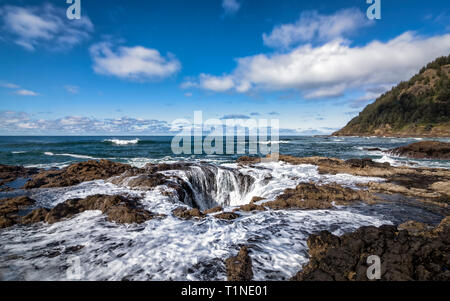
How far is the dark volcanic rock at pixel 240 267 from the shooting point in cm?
399

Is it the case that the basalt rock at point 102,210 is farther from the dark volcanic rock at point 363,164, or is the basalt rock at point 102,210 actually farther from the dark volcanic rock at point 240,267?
the dark volcanic rock at point 363,164

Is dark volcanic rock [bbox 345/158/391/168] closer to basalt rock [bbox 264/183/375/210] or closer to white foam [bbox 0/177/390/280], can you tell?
basalt rock [bbox 264/183/375/210]

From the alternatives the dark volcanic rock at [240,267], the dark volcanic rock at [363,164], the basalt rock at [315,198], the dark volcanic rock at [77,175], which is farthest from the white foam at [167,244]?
the dark volcanic rock at [363,164]

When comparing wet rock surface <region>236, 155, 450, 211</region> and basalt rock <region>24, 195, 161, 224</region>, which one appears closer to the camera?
basalt rock <region>24, 195, 161, 224</region>

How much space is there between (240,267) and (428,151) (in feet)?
105

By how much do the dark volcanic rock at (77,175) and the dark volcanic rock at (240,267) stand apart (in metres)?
10.7

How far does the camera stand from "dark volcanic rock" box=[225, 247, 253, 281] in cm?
399

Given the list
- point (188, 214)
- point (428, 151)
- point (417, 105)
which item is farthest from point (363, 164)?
point (417, 105)

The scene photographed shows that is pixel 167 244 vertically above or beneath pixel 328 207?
beneath

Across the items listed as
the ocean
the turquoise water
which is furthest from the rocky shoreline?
the turquoise water

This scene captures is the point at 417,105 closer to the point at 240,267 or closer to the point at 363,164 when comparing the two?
the point at 363,164

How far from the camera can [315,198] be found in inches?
341

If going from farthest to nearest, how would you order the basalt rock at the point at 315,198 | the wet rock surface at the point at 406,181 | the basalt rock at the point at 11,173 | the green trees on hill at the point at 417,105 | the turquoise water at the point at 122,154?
the green trees on hill at the point at 417,105, the turquoise water at the point at 122,154, the basalt rock at the point at 11,173, the wet rock surface at the point at 406,181, the basalt rock at the point at 315,198
